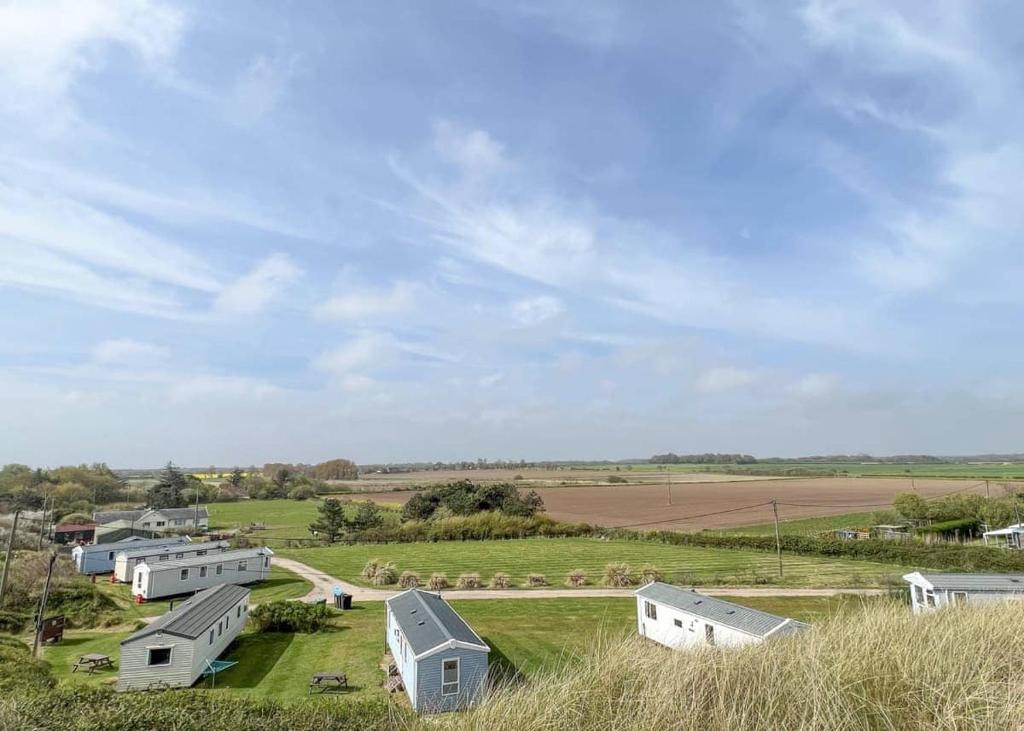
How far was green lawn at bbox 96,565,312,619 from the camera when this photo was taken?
31047 millimetres

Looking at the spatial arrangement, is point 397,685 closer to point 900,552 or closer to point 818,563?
point 818,563

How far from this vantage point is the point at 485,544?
184ft

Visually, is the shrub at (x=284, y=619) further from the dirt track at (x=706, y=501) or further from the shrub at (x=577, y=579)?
the dirt track at (x=706, y=501)

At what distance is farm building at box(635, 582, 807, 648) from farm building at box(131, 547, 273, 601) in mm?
26907

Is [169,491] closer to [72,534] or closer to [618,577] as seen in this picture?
[72,534]

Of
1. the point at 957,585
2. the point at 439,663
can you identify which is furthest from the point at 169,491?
the point at 957,585

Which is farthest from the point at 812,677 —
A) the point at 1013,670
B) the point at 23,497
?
the point at 23,497

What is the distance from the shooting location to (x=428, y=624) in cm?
1816

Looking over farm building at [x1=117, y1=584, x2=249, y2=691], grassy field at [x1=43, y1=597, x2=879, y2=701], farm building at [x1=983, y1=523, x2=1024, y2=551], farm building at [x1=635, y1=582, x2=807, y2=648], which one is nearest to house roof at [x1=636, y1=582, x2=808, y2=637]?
farm building at [x1=635, y1=582, x2=807, y2=648]

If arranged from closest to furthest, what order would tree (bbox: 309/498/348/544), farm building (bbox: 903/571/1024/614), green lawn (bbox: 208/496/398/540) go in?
farm building (bbox: 903/571/1024/614) → tree (bbox: 309/498/348/544) → green lawn (bbox: 208/496/398/540)

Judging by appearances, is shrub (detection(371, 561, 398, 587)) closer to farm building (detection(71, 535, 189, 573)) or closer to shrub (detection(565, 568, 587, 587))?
shrub (detection(565, 568, 587, 587))

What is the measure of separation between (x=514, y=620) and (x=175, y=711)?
71.4 ft

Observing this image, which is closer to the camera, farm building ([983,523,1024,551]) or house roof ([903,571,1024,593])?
house roof ([903,571,1024,593])

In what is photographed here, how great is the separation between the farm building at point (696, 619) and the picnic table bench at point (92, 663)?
20.6 m
